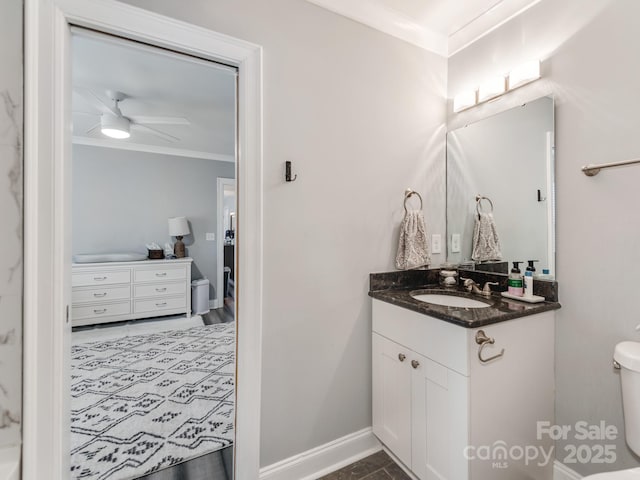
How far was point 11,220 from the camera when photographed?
943 millimetres

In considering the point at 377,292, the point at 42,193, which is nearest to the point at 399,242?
the point at 377,292

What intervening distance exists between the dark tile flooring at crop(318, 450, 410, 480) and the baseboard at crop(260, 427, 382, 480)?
24mm

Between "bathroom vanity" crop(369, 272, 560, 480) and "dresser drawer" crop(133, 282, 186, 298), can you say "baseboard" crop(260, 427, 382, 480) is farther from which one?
"dresser drawer" crop(133, 282, 186, 298)

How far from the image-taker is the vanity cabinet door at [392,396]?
4.60 feet

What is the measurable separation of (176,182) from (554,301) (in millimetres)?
4634

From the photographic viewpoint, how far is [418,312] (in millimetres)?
1325

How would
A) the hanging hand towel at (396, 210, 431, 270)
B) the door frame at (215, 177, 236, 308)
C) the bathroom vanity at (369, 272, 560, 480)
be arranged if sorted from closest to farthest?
1. the bathroom vanity at (369, 272, 560, 480)
2. the hanging hand towel at (396, 210, 431, 270)
3. the door frame at (215, 177, 236, 308)

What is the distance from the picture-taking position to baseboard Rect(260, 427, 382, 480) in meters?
1.40

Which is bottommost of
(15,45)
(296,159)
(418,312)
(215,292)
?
(215,292)

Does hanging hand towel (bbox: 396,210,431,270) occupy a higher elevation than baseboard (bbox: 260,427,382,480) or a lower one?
higher

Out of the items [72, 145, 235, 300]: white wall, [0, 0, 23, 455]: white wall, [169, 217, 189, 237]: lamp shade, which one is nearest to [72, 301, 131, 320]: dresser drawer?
[72, 145, 235, 300]: white wall

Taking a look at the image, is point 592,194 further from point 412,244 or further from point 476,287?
point 412,244

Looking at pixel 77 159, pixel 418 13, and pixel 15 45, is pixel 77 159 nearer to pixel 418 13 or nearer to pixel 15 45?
pixel 15 45

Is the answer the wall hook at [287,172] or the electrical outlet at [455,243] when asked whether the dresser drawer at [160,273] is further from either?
the electrical outlet at [455,243]
